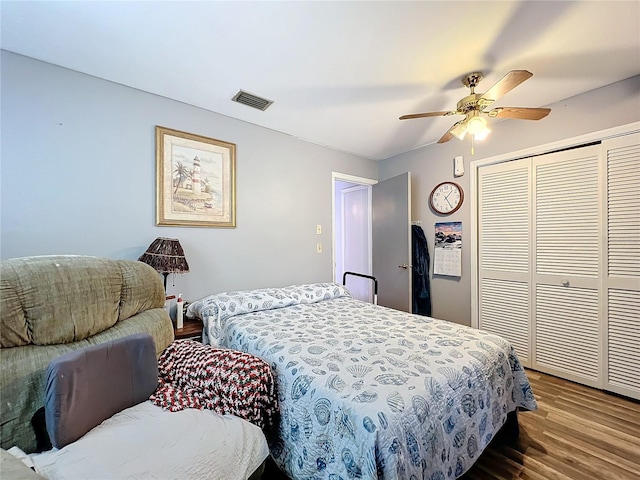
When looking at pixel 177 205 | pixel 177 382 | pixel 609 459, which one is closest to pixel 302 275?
pixel 177 205

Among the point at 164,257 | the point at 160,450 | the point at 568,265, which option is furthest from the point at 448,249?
the point at 160,450

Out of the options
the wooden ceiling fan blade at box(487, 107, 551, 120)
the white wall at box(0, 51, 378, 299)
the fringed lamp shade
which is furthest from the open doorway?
the fringed lamp shade

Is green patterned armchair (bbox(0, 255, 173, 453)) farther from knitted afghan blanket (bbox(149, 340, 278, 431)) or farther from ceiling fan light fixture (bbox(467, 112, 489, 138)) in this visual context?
ceiling fan light fixture (bbox(467, 112, 489, 138))

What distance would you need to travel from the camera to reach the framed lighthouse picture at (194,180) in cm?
229

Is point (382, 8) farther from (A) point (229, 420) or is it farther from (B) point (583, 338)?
(B) point (583, 338)

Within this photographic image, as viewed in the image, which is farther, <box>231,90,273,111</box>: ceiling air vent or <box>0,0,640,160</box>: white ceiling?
<box>231,90,273,111</box>: ceiling air vent

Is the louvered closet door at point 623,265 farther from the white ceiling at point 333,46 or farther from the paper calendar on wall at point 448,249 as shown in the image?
the paper calendar on wall at point 448,249

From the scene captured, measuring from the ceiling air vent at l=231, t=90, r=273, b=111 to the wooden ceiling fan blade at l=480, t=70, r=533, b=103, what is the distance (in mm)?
1741

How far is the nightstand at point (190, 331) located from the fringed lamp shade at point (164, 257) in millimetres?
456

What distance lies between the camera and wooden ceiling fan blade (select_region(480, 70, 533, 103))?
157 centimetres

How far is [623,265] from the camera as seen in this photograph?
86.0 inches

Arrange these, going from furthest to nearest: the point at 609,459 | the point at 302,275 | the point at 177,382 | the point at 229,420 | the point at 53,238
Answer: the point at 302,275 → the point at 53,238 → the point at 609,459 → the point at 177,382 → the point at 229,420

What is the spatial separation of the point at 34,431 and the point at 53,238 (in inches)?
51.2

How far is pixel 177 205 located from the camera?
7.75 feet
